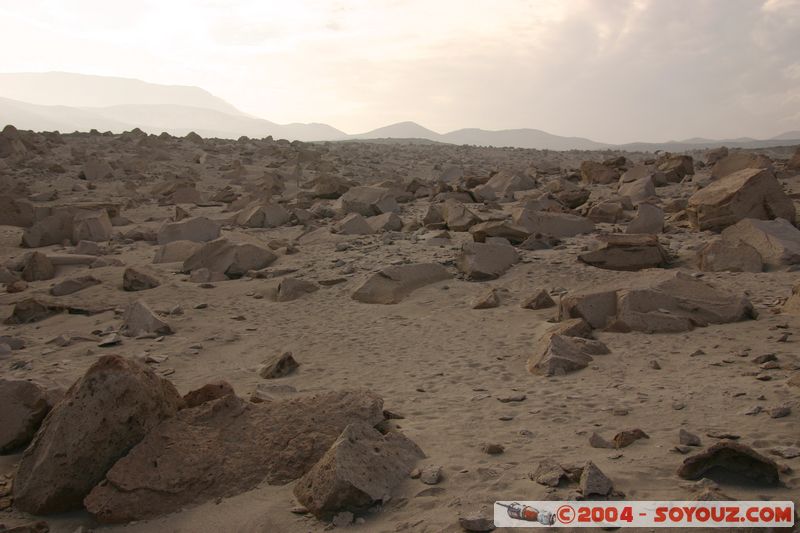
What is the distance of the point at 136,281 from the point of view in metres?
6.84

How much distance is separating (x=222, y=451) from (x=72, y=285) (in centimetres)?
462

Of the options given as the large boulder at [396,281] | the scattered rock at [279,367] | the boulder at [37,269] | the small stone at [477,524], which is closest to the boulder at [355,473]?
the small stone at [477,524]

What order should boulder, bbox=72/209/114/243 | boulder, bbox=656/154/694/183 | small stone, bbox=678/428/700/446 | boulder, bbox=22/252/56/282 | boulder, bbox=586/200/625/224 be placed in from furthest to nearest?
boulder, bbox=656/154/694/183 < boulder, bbox=72/209/114/243 < boulder, bbox=586/200/625/224 < boulder, bbox=22/252/56/282 < small stone, bbox=678/428/700/446

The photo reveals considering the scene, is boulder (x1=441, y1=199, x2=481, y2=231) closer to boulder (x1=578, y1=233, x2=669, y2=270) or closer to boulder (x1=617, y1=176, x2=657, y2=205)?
boulder (x1=578, y1=233, x2=669, y2=270)

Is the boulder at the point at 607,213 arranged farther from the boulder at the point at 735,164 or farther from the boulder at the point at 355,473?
the boulder at the point at 355,473

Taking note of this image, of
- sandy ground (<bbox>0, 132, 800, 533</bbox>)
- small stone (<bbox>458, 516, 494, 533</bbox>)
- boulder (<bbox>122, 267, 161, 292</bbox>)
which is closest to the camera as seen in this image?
small stone (<bbox>458, 516, 494, 533</bbox>)

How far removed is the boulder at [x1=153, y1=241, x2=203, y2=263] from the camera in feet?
26.3

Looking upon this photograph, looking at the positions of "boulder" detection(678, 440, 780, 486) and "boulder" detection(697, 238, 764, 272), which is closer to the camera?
"boulder" detection(678, 440, 780, 486)

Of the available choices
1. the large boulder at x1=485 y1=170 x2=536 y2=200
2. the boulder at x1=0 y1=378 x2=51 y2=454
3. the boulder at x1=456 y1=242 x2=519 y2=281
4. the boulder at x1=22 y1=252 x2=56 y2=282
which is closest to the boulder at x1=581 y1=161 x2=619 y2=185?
the large boulder at x1=485 y1=170 x2=536 y2=200

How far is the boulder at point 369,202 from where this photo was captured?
1002 cm

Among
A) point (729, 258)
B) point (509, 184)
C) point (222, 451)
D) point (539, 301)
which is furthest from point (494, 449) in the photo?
point (509, 184)

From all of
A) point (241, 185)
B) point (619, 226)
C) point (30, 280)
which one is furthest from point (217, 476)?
point (241, 185)

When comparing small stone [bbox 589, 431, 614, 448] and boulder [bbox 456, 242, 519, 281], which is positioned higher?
boulder [bbox 456, 242, 519, 281]

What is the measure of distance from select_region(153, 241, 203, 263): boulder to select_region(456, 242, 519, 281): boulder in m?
3.38
